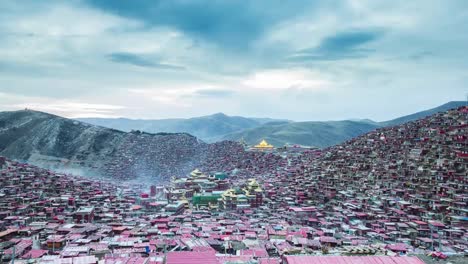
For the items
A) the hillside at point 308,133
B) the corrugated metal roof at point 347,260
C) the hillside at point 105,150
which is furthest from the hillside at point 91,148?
the hillside at point 308,133

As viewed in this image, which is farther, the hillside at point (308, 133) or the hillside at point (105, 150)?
the hillside at point (308, 133)

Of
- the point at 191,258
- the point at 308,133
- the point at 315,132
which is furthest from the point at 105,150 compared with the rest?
the point at 315,132

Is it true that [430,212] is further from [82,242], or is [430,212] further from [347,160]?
[82,242]

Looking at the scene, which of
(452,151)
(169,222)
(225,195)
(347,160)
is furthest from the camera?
(347,160)

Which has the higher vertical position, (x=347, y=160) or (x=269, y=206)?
(x=347, y=160)

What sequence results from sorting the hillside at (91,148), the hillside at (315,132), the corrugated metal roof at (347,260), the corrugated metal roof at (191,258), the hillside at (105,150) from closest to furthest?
the corrugated metal roof at (191,258)
the corrugated metal roof at (347,260)
the hillside at (105,150)
the hillside at (91,148)
the hillside at (315,132)

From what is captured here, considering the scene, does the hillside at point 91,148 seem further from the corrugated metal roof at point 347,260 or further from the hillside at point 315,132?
the hillside at point 315,132

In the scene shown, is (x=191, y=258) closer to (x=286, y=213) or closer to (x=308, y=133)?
(x=286, y=213)

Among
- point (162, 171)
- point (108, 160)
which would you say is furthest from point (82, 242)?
point (108, 160)
